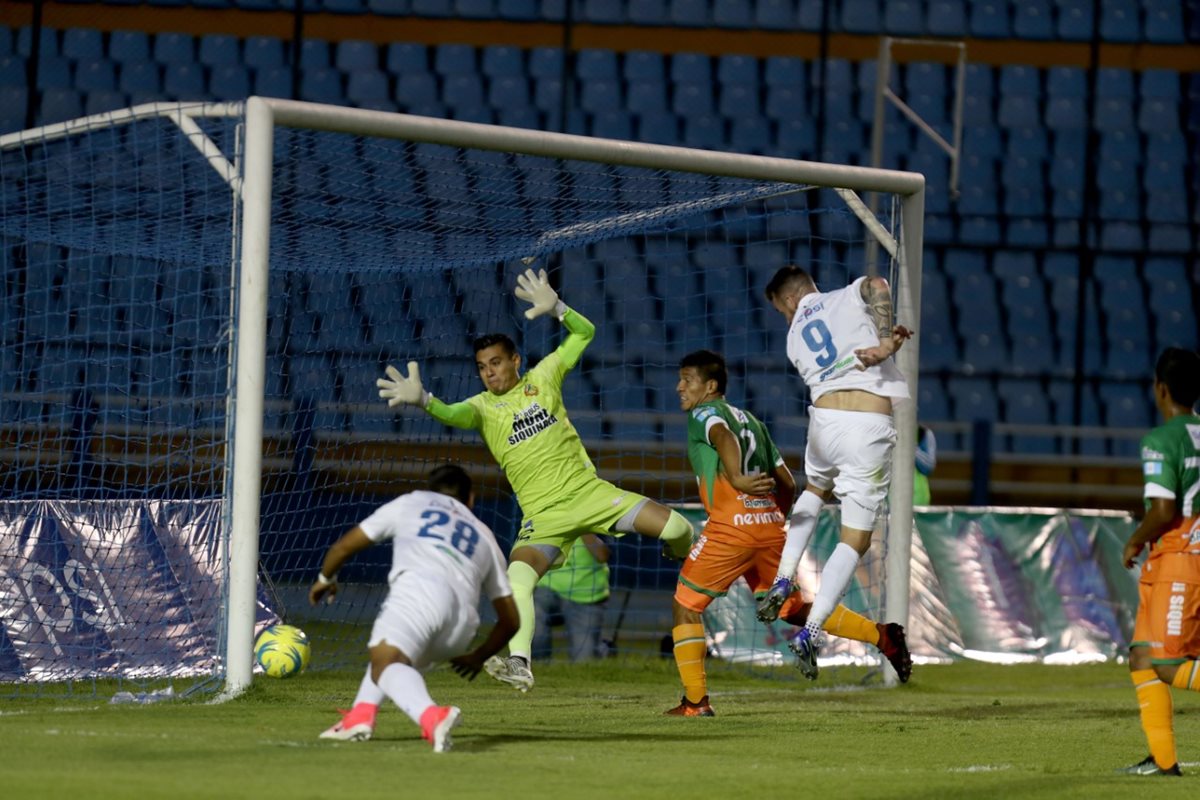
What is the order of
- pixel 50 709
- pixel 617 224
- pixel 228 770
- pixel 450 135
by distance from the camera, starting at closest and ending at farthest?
pixel 228 770, pixel 50 709, pixel 450 135, pixel 617 224

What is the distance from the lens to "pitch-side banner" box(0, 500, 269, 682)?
9.66m

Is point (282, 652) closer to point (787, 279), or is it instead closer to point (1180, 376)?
point (787, 279)

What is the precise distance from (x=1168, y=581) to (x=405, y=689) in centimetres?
292

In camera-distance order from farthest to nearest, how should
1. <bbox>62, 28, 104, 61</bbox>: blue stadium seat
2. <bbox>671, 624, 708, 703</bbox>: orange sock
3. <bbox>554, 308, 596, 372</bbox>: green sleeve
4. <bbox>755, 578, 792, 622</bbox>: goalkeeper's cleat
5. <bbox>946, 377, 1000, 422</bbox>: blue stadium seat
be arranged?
<bbox>62, 28, 104, 61</bbox>: blue stadium seat, <bbox>946, 377, 1000, 422</bbox>: blue stadium seat, <bbox>554, 308, 596, 372</bbox>: green sleeve, <bbox>671, 624, 708, 703</bbox>: orange sock, <bbox>755, 578, 792, 622</bbox>: goalkeeper's cleat

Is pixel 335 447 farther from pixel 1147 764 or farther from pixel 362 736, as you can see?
pixel 1147 764

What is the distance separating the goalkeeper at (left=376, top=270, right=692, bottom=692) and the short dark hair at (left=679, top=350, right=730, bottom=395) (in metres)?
0.90

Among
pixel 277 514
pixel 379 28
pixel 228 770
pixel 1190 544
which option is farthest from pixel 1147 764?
pixel 379 28

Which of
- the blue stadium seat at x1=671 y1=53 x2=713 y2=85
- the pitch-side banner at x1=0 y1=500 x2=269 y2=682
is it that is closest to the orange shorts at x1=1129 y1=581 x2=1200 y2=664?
the pitch-side banner at x1=0 y1=500 x2=269 y2=682

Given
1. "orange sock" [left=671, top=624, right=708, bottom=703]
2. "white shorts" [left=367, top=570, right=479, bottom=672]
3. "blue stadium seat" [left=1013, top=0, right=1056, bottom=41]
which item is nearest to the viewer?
"white shorts" [left=367, top=570, right=479, bottom=672]

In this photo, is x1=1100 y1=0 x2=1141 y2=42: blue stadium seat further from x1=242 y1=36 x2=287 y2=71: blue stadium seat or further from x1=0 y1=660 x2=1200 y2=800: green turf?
x1=0 y1=660 x2=1200 y2=800: green turf

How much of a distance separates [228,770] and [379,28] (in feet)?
55.8

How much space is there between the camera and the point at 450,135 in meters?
9.16

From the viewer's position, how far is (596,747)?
275 inches

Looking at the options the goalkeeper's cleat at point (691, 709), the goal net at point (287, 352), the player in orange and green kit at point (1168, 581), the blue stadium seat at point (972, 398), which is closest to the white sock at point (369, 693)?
the goal net at point (287, 352)
